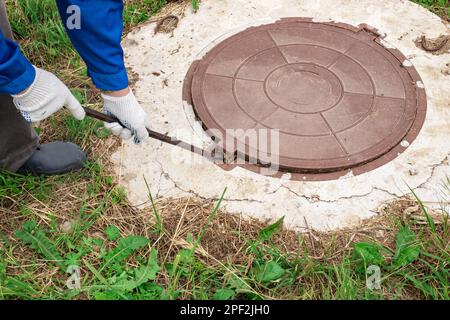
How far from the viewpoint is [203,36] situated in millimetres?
2721

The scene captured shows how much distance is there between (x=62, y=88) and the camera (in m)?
1.80

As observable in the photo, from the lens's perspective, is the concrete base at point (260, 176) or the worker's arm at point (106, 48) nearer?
the worker's arm at point (106, 48)

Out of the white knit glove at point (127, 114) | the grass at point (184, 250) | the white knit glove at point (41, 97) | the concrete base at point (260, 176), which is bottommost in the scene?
the grass at point (184, 250)

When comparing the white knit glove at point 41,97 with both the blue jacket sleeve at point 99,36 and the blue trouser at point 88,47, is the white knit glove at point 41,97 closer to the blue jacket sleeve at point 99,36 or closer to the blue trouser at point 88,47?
the blue trouser at point 88,47

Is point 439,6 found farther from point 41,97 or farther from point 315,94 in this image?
point 41,97

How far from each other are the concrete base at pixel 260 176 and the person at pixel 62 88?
0.25m

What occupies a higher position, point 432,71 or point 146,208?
point 432,71

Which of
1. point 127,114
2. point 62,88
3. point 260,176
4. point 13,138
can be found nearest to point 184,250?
point 260,176

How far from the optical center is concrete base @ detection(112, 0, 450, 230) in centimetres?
208

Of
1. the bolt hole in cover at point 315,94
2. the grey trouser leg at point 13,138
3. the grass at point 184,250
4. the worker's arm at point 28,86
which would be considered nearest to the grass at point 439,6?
the bolt hole in cover at point 315,94

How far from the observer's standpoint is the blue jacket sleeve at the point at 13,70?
164cm

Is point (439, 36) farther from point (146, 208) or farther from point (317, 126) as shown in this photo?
point (146, 208)

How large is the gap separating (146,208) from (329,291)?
795 mm
